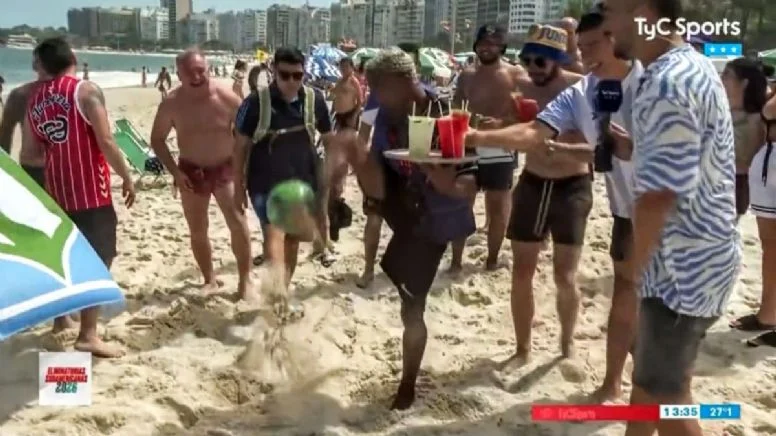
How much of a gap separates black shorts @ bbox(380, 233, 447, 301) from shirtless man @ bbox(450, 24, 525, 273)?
80.1 inches

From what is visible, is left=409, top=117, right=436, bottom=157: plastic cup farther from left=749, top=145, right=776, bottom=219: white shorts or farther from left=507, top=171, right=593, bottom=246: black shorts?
left=749, top=145, right=776, bottom=219: white shorts

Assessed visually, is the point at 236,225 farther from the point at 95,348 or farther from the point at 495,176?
the point at 495,176

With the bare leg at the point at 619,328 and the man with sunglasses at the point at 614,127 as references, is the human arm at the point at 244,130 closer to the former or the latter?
the man with sunglasses at the point at 614,127

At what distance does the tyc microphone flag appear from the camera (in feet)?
7.72

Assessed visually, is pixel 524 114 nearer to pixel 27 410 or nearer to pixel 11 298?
pixel 11 298

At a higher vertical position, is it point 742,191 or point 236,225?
point 742,191

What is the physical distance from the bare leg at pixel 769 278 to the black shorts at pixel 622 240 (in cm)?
152

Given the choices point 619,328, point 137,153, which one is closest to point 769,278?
point 619,328

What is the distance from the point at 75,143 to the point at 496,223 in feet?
9.68

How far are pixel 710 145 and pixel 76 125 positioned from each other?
3.20 m

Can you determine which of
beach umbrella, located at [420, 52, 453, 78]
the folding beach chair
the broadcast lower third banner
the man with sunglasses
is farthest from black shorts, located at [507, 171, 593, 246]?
beach umbrella, located at [420, 52, 453, 78]

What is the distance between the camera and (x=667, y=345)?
2.33 m

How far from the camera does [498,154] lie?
18.2 ft

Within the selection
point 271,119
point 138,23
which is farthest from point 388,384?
point 138,23
